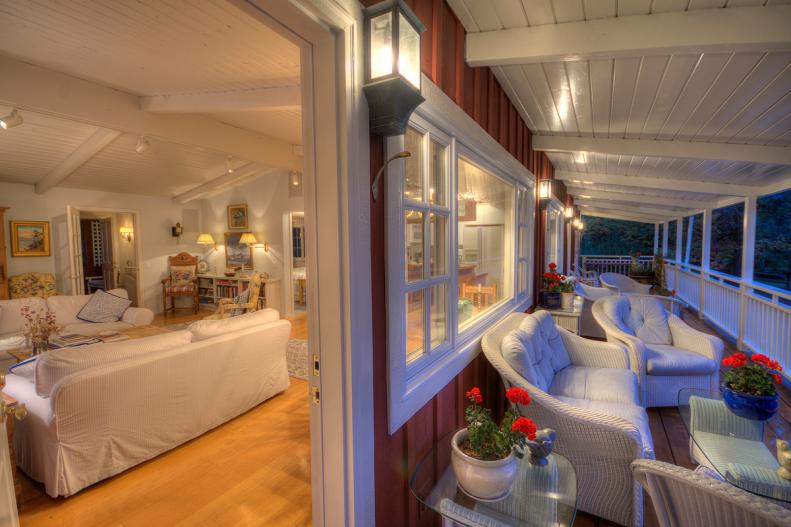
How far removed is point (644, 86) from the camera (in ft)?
7.59

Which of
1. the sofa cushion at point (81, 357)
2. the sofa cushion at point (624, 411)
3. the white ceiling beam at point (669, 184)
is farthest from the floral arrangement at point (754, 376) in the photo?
the white ceiling beam at point (669, 184)

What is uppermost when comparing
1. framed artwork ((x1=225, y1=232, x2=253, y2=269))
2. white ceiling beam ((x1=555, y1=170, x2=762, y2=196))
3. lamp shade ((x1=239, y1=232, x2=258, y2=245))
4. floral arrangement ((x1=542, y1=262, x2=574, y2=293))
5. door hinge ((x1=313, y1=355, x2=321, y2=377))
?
white ceiling beam ((x1=555, y1=170, x2=762, y2=196))

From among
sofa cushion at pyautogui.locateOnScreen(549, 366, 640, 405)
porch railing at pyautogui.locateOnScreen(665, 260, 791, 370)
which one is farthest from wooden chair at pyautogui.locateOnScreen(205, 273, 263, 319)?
porch railing at pyautogui.locateOnScreen(665, 260, 791, 370)

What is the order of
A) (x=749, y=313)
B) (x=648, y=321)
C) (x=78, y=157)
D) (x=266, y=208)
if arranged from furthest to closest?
(x=266, y=208) < (x=78, y=157) < (x=749, y=313) < (x=648, y=321)

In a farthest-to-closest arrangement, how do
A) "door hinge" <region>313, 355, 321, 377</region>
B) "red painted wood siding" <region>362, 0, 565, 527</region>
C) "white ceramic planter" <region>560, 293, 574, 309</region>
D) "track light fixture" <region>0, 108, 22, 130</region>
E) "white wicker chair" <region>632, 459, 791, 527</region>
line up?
1. "white ceramic planter" <region>560, 293, 574, 309</region>
2. "track light fixture" <region>0, 108, 22, 130</region>
3. "red painted wood siding" <region>362, 0, 565, 527</region>
4. "door hinge" <region>313, 355, 321, 377</region>
5. "white wicker chair" <region>632, 459, 791, 527</region>

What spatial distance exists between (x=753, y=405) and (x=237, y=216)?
8035 mm

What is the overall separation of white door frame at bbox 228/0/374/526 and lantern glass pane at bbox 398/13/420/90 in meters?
0.13

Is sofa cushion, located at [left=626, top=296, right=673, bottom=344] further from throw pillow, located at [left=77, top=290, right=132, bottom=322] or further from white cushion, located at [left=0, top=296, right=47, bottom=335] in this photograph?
white cushion, located at [left=0, top=296, right=47, bottom=335]

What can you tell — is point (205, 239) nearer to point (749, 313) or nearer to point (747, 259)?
point (749, 313)

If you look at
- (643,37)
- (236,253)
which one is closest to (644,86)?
(643,37)

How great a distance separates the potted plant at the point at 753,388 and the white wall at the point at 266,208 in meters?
6.35

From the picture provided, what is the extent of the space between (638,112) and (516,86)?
3.30 ft

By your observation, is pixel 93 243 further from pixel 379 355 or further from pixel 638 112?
pixel 638 112

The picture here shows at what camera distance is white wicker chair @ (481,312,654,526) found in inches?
68.6
